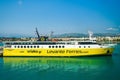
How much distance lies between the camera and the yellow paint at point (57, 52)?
40.3 meters

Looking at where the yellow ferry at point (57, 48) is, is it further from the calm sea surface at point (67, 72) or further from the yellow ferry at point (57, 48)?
the calm sea surface at point (67, 72)

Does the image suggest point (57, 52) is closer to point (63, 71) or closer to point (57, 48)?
point (57, 48)

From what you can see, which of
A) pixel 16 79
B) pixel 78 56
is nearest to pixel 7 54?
pixel 78 56

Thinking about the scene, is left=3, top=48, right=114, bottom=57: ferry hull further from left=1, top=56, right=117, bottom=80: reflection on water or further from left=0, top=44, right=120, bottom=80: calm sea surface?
left=0, top=44, right=120, bottom=80: calm sea surface

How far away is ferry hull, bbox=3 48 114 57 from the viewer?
132ft

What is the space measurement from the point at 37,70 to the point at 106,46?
53.3 feet

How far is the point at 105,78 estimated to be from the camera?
24.5m

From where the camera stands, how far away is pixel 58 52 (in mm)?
41406

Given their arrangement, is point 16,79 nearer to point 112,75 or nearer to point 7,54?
point 112,75

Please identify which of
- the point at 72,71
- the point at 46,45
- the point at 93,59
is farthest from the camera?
the point at 46,45

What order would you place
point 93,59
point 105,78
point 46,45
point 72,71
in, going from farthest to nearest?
1. point 46,45
2. point 93,59
3. point 72,71
4. point 105,78

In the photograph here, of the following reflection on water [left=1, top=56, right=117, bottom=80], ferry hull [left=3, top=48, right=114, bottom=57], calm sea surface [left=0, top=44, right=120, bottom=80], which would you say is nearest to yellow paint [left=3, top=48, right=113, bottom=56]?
ferry hull [left=3, top=48, right=114, bottom=57]

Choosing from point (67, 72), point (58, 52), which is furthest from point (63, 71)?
point (58, 52)

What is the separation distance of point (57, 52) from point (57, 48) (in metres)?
0.76
